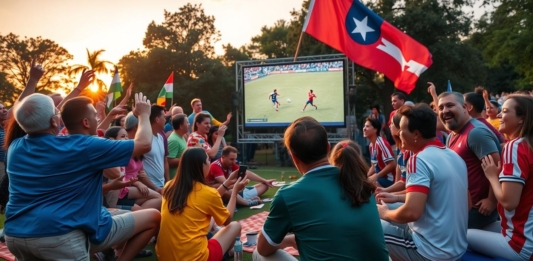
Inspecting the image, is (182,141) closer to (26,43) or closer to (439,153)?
(439,153)

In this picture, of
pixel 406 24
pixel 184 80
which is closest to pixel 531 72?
pixel 406 24

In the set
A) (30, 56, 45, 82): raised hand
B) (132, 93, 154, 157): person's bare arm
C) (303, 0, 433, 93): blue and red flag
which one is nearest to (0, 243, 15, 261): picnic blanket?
(30, 56, 45, 82): raised hand

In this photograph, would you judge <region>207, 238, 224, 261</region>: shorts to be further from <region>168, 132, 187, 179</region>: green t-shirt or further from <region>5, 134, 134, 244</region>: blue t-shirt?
<region>168, 132, 187, 179</region>: green t-shirt

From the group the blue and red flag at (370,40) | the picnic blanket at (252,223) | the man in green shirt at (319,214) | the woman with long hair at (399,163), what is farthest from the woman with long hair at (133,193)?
the blue and red flag at (370,40)

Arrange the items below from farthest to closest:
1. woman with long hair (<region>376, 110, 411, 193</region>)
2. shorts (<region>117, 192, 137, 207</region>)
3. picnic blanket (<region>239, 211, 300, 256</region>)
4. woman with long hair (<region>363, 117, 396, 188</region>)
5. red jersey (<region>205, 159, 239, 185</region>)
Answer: red jersey (<region>205, 159, 239, 185</region>) → woman with long hair (<region>363, 117, 396, 188</region>) → picnic blanket (<region>239, 211, 300, 256</region>) → shorts (<region>117, 192, 137, 207</region>) → woman with long hair (<region>376, 110, 411, 193</region>)

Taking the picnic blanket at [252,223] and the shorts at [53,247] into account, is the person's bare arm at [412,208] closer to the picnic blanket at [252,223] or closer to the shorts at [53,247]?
the shorts at [53,247]

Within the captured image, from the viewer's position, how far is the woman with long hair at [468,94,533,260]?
312cm

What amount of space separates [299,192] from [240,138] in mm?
15002

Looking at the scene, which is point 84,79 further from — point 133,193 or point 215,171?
point 215,171

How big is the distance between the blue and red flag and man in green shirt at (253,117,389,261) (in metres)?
6.14

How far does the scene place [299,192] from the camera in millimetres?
2373

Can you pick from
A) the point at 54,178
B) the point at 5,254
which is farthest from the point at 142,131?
the point at 5,254

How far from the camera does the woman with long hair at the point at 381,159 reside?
21.5ft

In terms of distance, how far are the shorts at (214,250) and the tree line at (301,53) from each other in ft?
72.9
